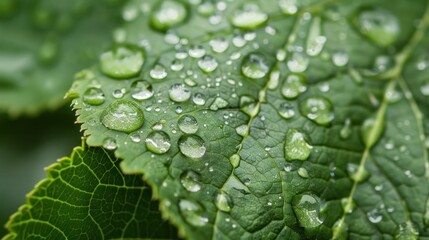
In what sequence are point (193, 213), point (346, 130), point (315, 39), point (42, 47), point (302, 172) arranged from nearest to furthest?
point (193, 213)
point (302, 172)
point (346, 130)
point (315, 39)
point (42, 47)

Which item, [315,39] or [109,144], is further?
[315,39]

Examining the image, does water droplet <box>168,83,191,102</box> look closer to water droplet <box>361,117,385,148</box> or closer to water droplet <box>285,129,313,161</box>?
water droplet <box>285,129,313,161</box>

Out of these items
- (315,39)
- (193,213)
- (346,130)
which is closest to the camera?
(193,213)

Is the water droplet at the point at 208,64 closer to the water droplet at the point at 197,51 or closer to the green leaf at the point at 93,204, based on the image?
the water droplet at the point at 197,51

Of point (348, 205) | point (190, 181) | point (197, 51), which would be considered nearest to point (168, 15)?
point (197, 51)

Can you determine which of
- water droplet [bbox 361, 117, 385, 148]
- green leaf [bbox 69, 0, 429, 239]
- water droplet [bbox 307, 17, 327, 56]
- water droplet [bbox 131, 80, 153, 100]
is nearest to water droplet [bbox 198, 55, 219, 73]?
green leaf [bbox 69, 0, 429, 239]

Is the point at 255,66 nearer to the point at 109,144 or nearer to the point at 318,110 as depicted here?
the point at 318,110

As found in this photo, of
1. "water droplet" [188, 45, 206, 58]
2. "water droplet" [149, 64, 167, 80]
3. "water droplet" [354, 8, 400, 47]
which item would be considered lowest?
"water droplet" [354, 8, 400, 47]
